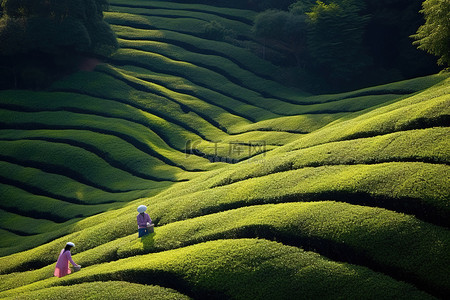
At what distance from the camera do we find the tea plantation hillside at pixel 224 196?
15.0 m

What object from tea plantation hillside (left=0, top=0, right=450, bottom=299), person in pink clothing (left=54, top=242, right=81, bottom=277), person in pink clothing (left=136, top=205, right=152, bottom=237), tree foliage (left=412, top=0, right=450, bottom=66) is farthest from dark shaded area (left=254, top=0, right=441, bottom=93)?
person in pink clothing (left=54, top=242, right=81, bottom=277)

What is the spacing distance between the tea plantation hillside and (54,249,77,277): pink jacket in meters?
0.57

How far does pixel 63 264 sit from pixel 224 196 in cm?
859

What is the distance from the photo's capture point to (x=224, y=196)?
73.0 ft

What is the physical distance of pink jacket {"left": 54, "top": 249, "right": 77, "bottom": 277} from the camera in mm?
19062

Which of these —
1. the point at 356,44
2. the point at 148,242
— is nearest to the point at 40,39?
the point at 148,242

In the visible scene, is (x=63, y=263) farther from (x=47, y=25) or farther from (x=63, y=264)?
(x=47, y=25)

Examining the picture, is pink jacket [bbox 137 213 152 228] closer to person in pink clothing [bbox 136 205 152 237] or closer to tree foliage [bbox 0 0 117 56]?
person in pink clothing [bbox 136 205 152 237]

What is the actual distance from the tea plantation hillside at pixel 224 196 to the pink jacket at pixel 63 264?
568 millimetres

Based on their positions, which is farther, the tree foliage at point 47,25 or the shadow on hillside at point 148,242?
the tree foliage at point 47,25

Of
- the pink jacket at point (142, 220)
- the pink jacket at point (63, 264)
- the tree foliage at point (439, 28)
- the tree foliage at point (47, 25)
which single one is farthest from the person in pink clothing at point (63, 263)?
the tree foliage at point (47, 25)

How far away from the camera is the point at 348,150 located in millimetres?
21891

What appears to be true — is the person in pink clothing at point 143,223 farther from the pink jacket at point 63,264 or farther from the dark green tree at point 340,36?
the dark green tree at point 340,36

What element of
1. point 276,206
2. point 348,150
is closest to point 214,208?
point 276,206
